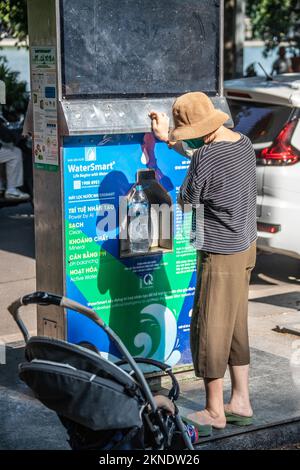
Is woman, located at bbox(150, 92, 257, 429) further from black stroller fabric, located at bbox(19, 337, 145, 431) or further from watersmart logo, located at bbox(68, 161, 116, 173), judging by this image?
black stroller fabric, located at bbox(19, 337, 145, 431)

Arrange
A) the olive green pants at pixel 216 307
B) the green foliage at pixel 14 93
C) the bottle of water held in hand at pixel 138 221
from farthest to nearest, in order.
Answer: the green foliage at pixel 14 93
the bottle of water held in hand at pixel 138 221
the olive green pants at pixel 216 307

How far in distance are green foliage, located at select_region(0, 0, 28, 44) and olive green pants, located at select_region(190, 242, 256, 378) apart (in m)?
7.23

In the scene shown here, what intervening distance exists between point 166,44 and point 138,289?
1.46 m

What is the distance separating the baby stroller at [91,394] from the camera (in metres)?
3.49

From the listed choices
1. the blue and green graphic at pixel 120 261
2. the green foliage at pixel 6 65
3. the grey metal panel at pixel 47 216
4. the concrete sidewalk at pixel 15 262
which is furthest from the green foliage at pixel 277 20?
the grey metal panel at pixel 47 216

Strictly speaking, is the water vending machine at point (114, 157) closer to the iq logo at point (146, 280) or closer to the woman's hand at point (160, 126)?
the iq logo at point (146, 280)

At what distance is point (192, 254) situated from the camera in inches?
222

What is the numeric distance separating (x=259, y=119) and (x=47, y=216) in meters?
3.78

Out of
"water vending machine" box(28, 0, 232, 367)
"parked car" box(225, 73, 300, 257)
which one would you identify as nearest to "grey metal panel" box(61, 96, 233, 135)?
"water vending machine" box(28, 0, 232, 367)

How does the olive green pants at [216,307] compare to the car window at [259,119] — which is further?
the car window at [259,119]

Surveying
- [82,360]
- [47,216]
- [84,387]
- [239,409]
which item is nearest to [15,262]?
[47,216]

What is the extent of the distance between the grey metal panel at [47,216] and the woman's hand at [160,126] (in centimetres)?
60

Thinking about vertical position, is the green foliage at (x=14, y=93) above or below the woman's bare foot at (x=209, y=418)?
above

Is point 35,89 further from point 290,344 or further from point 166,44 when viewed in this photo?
point 290,344
